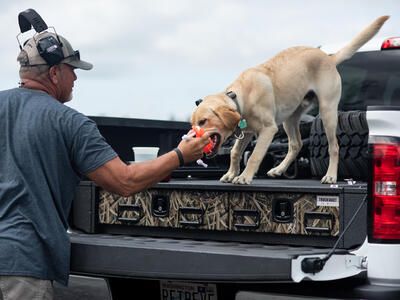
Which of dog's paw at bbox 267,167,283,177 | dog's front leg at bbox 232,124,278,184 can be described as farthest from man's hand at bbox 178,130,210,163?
dog's paw at bbox 267,167,283,177

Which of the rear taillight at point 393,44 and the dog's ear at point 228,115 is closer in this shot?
the dog's ear at point 228,115

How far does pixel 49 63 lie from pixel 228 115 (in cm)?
111

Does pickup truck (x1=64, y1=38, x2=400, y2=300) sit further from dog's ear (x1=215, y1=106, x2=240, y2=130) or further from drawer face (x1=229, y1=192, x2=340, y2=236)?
dog's ear (x1=215, y1=106, x2=240, y2=130)

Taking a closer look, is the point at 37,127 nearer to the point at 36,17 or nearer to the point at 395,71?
the point at 36,17

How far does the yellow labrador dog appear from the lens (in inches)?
170

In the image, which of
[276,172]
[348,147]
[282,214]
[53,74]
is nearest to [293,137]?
[276,172]

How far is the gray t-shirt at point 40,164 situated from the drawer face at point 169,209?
2.32 feet

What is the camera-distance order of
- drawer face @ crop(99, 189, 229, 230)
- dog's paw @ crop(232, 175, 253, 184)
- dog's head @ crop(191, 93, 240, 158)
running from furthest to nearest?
1. dog's paw @ crop(232, 175, 253, 184)
2. dog's head @ crop(191, 93, 240, 158)
3. drawer face @ crop(99, 189, 229, 230)

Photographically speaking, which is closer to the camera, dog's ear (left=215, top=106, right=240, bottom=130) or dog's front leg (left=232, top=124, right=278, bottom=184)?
dog's ear (left=215, top=106, right=240, bottom=130)

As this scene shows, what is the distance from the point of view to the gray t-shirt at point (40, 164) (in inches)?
129

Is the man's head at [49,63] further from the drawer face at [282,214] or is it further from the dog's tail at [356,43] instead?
the dog's tail at [356,43]

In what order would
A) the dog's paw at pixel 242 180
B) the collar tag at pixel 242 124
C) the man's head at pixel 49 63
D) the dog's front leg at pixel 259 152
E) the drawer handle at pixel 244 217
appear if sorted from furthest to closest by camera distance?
the collar tag at pixel 242 124, the dog's front leg at pixel 259 152, the dog's paw at pixel 242 180, the drawer handle at pixel 244 217, the man's head at pixel 49 63

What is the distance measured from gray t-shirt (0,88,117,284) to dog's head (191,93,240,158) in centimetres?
90

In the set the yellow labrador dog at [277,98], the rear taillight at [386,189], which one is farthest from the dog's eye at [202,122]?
the rear taillight at [386,189]
